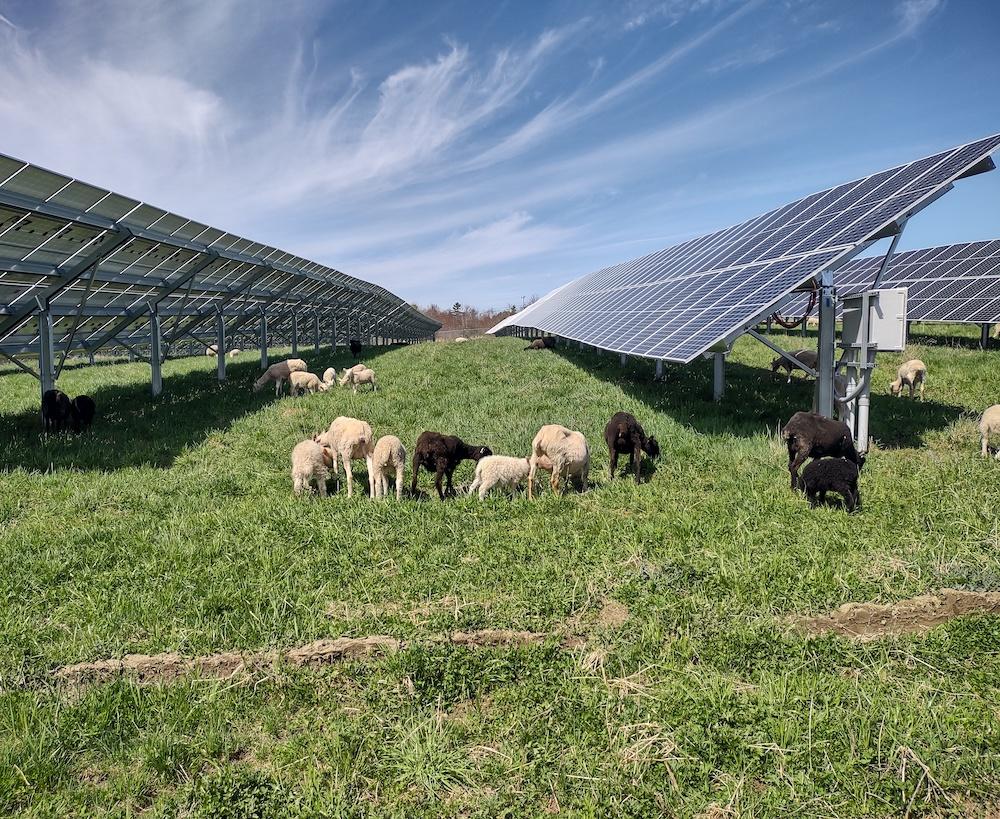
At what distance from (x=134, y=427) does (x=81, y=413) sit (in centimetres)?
124

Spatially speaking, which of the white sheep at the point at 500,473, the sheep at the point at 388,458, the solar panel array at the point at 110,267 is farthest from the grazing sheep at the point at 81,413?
the white sheep at the point at 500,473

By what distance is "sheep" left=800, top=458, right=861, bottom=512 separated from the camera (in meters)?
6.38

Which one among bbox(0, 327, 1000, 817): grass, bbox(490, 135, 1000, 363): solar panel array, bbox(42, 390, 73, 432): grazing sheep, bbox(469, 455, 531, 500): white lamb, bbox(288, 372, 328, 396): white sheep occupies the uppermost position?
bbox(490, 135, 1000, 363): solar panel array

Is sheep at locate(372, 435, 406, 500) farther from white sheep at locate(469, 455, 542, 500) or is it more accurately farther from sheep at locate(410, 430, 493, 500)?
white sheep at locate(469, 455, 542, 500)

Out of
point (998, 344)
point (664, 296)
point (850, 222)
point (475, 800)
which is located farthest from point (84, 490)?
point (998, 344)

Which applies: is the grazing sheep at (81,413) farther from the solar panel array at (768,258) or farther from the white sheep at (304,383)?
the solar panel array at (768,258)

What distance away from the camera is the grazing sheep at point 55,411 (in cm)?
1180

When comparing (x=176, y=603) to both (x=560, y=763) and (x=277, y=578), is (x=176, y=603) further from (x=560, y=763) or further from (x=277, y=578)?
(x=560, y=763)

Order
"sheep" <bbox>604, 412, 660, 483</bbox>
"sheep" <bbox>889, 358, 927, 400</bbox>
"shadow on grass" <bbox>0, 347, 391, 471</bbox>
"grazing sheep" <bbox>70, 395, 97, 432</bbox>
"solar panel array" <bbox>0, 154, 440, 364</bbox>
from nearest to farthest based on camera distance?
"sheep" <bbox>604, 412, 660, 483</bbox>
"shadow on grass" <bbox>0, 347, 391, 471</bbox>
"solar panel array" <bbox>0, 154, 440, 364</bbox>
"grazing sheep" <bbox>70, 395, 97, 432</bbox>
"sheep" <bbox>889, 358, 927, 400</bbox>

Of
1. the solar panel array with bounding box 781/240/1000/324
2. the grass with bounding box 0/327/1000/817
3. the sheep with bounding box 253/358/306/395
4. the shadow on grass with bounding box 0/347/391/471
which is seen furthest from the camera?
the solar panel array with bounding box 781/240/1000/324

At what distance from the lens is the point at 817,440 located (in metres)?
7.66

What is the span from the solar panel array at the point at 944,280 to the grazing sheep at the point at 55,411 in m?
24.8

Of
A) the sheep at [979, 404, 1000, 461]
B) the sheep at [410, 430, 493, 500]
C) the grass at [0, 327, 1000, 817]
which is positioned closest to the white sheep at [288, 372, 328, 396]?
the grass at [0, 327, 1000, 817]

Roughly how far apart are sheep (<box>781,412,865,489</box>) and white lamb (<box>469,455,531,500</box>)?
3.48 metres
